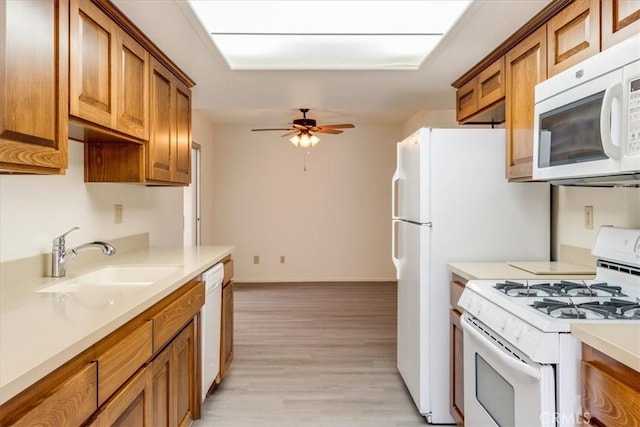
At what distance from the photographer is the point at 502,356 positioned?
1.50 m

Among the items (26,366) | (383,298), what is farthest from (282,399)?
(383,298)

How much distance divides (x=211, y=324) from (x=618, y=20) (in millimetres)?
2349

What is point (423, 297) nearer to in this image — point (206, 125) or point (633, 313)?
point (633, 313)

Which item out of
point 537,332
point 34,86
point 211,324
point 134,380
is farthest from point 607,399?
point 211,324

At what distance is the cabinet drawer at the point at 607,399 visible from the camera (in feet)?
3.42

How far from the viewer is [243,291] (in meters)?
6.07

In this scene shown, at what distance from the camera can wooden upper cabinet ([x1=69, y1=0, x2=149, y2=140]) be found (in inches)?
65.9

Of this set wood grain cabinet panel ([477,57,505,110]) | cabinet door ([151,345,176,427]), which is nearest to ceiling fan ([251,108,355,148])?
wood grain cabinet panel ([477,57,505,110])

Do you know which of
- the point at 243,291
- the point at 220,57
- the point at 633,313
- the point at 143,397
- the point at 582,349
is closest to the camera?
the point at 582,349

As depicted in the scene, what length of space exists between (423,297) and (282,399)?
112 centimetres

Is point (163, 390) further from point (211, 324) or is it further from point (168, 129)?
point (168, 129)

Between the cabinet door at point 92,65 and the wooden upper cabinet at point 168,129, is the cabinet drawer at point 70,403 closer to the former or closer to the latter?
the cabinet door at point 92,65

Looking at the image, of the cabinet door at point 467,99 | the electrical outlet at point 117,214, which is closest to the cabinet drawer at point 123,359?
the electrical outlet at point 117,214

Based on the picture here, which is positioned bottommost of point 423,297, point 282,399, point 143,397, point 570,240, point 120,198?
point 282,399
